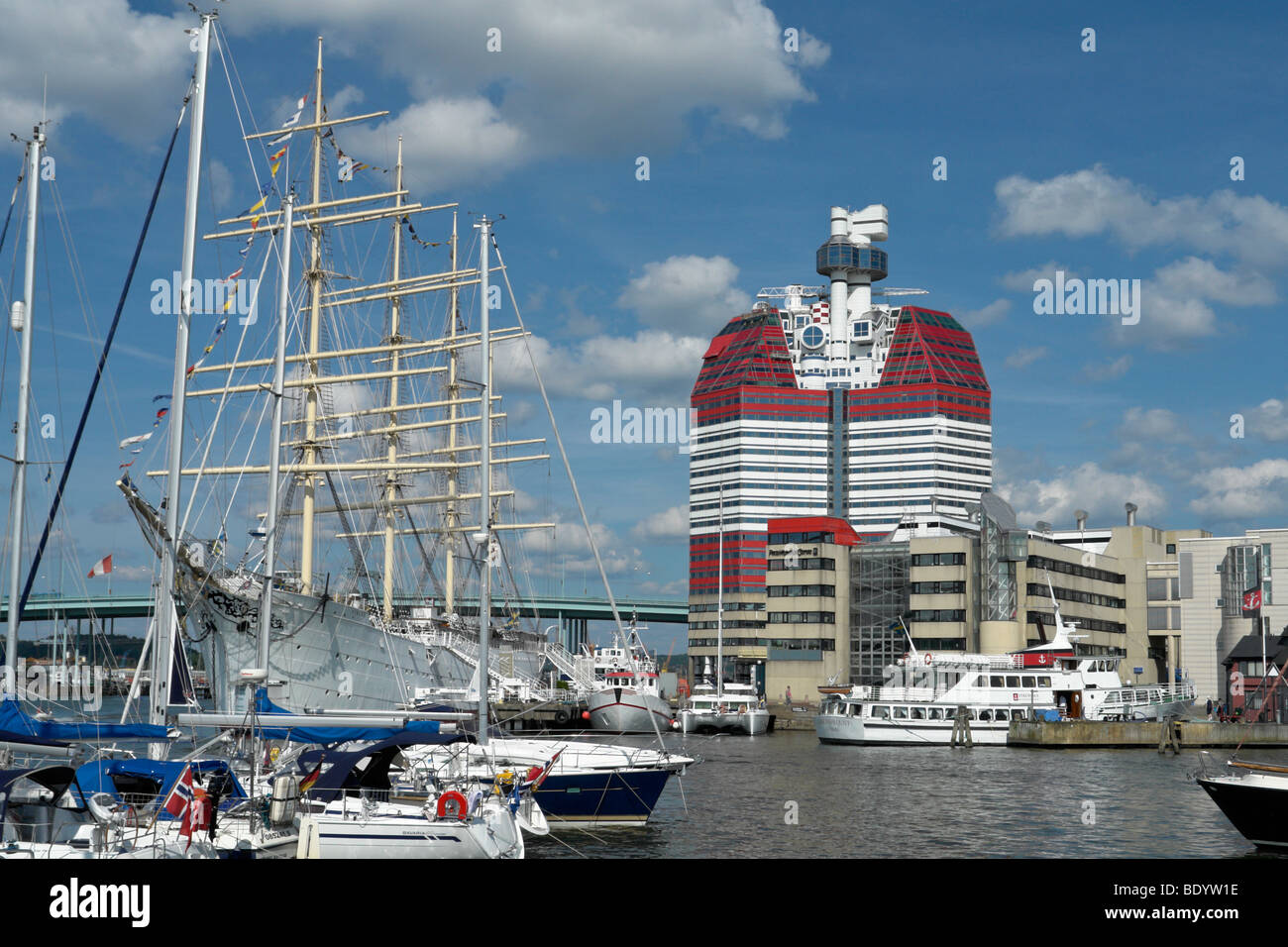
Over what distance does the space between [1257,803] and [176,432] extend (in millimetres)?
30583

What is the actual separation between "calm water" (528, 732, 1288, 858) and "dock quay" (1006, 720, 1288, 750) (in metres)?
7.18

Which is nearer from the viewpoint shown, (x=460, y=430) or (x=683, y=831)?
(x=683, y=831)

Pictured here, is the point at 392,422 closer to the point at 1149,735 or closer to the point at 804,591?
the point at 804,591

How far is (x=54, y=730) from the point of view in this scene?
103 feet

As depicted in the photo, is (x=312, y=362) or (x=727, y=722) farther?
(x=727, y=722)

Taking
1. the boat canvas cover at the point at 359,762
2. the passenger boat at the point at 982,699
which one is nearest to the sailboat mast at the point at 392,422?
the passenger boat at the point at 982,699

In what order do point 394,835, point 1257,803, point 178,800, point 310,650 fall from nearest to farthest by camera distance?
1. point 178,800
2. point 394,835
3. point 1257,803
4. point 310,650

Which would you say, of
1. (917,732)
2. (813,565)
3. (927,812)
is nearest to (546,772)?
(927,812)

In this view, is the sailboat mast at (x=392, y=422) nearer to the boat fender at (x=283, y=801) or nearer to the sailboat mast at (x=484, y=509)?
the sailboat mast at (x=484, y=509)

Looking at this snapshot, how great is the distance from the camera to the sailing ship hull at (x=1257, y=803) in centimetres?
3319

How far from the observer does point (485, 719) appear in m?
34.5
